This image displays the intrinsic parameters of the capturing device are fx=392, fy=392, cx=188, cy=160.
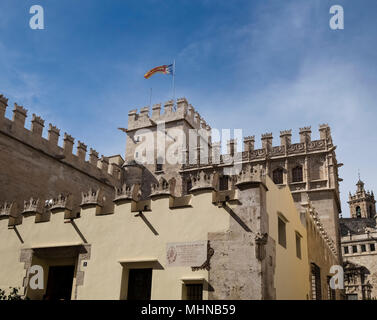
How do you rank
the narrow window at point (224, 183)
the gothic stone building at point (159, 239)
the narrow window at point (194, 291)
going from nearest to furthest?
1. the gothic stone building at point (159, 239)
2. the narrow window at point (194, 291)
3. the narrow window at point (224, 183)

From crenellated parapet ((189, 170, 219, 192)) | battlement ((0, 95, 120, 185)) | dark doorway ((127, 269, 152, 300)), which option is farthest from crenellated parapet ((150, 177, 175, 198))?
battlement ((0, 95, 120, 185))

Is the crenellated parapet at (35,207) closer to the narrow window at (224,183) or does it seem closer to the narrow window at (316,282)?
the narrow window at (316,282)

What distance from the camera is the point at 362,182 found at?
84250mm

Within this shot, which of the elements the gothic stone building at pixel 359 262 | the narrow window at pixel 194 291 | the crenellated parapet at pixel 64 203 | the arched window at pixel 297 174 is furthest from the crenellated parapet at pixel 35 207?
the gothic stone building at pixel 359 262

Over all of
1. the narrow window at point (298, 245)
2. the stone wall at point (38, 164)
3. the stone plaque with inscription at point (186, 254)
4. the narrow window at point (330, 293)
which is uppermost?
the stone wall at point (38, 164)

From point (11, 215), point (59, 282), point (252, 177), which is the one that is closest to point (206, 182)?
point (252, 177)

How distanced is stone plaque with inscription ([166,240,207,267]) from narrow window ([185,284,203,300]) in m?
0.66

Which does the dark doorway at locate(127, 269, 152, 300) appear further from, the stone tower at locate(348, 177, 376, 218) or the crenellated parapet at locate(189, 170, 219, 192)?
the stone tower at locate(348, 177, 376, 218)

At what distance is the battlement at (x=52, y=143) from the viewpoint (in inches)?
900

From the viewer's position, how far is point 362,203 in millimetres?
81125

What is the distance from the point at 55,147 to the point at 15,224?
9.80 m

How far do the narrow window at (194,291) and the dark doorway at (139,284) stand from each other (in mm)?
1578

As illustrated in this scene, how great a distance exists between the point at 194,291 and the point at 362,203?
77.9 meters
